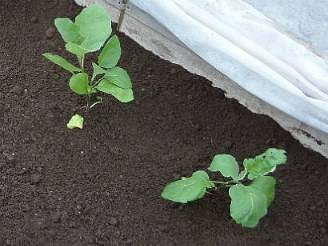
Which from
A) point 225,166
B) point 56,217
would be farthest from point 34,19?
point 225,166

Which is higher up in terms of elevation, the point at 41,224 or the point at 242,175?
the point at 242,175

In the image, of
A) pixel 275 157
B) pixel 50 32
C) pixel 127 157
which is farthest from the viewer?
pixel 50 32

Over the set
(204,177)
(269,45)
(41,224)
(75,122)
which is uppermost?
(269,45)

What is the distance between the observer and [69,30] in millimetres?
1433

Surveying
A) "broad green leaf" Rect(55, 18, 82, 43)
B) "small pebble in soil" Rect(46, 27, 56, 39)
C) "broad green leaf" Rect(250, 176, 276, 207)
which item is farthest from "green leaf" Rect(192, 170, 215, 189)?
"small pebble in soil" Rect(46, 27, 56, 39)

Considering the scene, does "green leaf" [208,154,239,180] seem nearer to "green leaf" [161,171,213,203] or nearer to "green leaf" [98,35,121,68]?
"green leaf" [161,171,213,203]

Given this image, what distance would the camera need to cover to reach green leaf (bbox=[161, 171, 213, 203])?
137cm

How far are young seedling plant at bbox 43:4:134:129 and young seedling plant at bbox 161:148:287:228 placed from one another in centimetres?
25

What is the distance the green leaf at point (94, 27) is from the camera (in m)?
1.40

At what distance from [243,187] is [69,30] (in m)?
0.56

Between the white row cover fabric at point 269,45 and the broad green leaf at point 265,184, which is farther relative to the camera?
the white row cover fabric at point 269,45

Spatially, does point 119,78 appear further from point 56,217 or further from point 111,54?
point 56,217

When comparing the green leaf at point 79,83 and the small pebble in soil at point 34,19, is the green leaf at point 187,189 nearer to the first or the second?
the green leaf at point 79,83

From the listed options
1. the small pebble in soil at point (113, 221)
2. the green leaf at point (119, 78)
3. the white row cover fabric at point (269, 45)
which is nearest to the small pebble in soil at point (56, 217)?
the small pebble in soil at point (113, 221)
